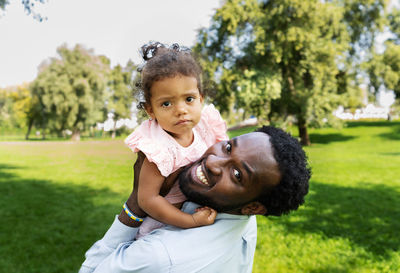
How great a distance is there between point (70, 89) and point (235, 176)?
41216 millimetres

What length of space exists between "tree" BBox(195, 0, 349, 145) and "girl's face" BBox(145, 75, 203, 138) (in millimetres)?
19542

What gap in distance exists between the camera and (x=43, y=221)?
814 cm

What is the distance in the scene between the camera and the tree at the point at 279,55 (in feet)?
71.5

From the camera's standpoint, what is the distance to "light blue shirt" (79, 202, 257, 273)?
149 centimetres

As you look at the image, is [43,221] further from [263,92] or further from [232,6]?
[232,6]

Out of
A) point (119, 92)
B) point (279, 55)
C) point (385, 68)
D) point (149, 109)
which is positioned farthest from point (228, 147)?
point (119, 92)

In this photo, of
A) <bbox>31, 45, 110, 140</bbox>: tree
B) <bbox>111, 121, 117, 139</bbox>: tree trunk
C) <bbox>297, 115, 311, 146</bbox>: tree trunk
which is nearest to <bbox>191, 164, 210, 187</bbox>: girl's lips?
<bbox>297, 115, 311, 146</bbox>: tree trunk

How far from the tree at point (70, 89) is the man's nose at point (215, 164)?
40.4 m

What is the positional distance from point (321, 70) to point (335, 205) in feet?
49.3

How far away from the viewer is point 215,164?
5.18 feet

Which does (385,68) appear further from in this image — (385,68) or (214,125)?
(214,125)

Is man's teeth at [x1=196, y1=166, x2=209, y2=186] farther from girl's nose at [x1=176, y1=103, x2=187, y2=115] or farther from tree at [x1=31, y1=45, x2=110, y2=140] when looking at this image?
tree at [x1=31, y1=45, x2=110, y2=140]

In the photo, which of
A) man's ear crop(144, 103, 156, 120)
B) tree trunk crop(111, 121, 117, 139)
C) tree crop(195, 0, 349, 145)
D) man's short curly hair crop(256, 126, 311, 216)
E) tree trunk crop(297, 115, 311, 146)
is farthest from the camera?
tree trunk crop(111, 121, 117, 139)

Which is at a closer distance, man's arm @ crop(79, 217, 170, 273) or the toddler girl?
man's arm @ crop(79, 217, 170, 273)
